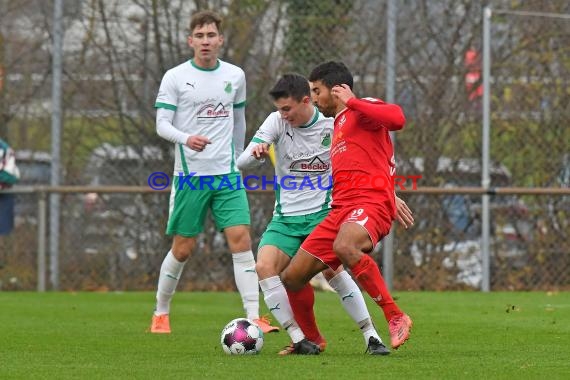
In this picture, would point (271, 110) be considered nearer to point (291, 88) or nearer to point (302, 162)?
point (302, 162)

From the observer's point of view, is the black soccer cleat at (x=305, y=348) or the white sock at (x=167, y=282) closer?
Answer: the black soccer cleat at (x=305, y=348)

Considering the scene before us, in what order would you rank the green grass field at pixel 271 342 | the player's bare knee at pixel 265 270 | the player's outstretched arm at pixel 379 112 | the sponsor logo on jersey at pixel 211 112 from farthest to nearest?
the sponsor logo on jersey at pixel 211 112
the player's bare knee at pixel 265 270
the player's outstretched arm at pixel 379 112
the green grass field at pixel 271 342

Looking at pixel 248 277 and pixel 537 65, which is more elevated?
pixel 537 65

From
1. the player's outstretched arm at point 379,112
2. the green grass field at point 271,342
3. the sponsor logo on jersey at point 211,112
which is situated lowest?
the green grass field at point 271,342

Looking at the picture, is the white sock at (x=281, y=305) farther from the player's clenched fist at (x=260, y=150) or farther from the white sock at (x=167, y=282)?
the white sock at (x=167, y=282)

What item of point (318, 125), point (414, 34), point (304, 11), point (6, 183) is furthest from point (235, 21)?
point (318, 125)

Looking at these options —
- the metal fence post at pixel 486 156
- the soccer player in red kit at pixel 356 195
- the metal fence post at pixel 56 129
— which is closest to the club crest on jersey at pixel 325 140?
the soccer player in red kit at pixel 356 195

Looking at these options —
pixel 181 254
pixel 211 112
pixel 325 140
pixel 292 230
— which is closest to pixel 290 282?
pixel 292 230

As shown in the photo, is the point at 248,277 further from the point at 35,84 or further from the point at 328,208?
the point at 35,84

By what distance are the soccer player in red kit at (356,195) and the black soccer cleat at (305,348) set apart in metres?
0.29

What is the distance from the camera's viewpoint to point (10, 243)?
42.4ft

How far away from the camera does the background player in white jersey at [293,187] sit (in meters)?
7.19

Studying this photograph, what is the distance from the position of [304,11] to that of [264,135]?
18.4ft

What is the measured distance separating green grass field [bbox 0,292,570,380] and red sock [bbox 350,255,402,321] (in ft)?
0.77
